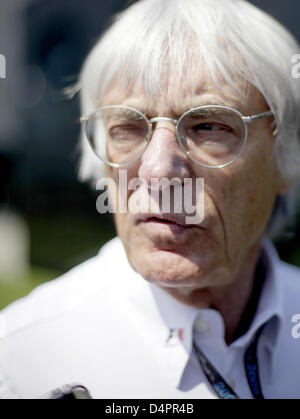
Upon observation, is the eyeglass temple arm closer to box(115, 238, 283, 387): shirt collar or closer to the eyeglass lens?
the eyeglass lens

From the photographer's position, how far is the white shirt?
45.9 inches

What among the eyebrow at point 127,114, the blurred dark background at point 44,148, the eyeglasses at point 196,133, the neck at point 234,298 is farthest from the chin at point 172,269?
the blurred dark background at point 44,148

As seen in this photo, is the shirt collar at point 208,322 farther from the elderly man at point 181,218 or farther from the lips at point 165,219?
the lips at point 165,219

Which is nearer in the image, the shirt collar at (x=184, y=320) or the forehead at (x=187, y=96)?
the forehead at (x=187, y=96)

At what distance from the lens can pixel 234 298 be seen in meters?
1.34

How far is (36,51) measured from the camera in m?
6.22

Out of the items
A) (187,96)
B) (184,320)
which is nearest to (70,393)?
(184,320)

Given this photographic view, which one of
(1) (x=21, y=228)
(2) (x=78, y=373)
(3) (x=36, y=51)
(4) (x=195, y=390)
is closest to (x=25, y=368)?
(2) (x=78, y=373)

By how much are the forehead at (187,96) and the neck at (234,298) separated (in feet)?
1.57

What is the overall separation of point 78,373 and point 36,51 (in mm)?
5889

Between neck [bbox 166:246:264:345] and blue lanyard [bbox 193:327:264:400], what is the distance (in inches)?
3.0

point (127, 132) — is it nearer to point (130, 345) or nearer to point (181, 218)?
point (181, 218)

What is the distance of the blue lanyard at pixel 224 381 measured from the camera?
114cm

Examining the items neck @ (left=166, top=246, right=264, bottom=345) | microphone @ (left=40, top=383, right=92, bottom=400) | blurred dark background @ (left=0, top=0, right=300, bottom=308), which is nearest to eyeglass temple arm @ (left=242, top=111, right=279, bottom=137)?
neck @ (left=166, top=246, right=264, bottom=345)
